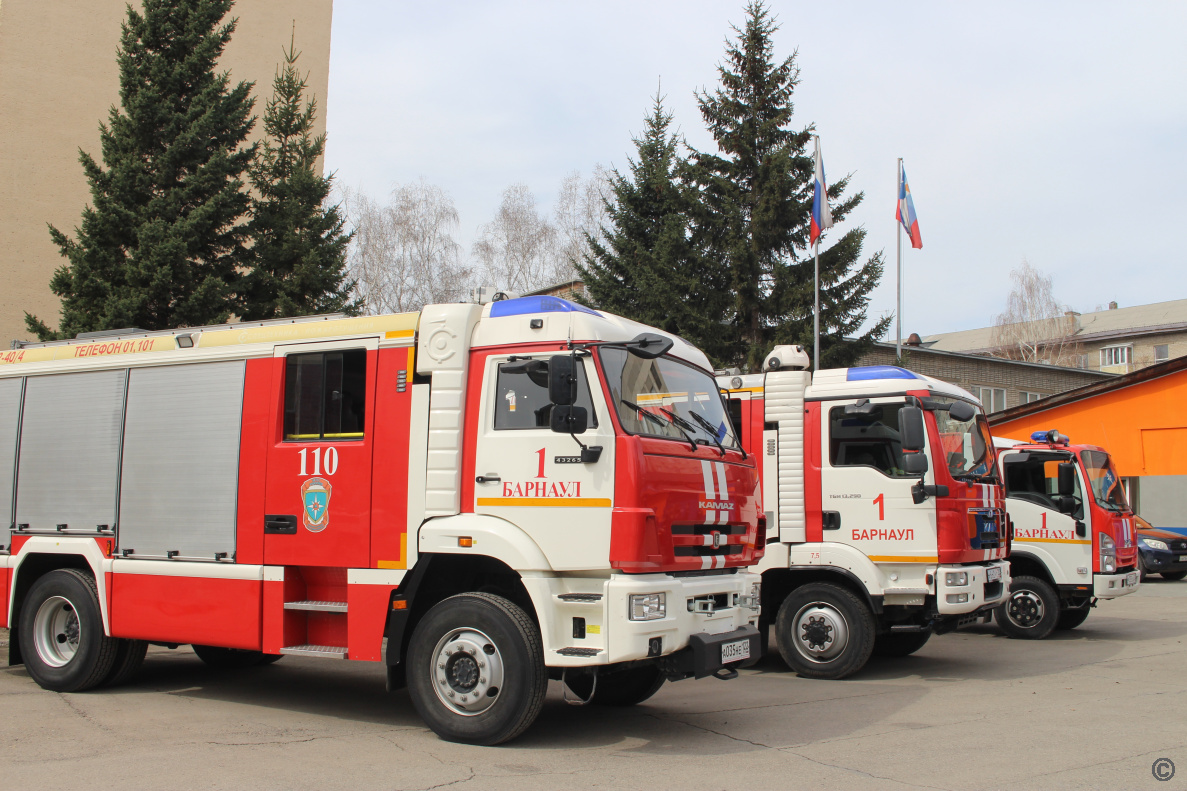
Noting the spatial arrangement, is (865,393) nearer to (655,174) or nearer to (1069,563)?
(1069,563)

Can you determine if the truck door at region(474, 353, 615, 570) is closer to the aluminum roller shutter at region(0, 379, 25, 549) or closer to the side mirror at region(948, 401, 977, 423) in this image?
the side mirror at region(948, 401, 977, 423)

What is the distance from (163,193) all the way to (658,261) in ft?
37.9

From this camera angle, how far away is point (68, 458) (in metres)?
8.43

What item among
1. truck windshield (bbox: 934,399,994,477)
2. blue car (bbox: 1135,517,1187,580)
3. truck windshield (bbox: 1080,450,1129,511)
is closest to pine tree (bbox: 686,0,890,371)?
blue car (bbox: 1135,517,1187,580)

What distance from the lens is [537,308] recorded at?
22.1 feet

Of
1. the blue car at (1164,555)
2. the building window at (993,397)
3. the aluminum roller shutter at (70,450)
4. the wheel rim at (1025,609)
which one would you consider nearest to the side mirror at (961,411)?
the wheel rim at (1025,609)

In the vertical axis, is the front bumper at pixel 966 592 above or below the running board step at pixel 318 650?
above

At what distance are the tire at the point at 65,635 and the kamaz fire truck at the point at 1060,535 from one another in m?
10.3

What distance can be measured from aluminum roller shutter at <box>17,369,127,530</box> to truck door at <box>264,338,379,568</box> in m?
1.80

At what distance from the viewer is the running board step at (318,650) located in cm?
693

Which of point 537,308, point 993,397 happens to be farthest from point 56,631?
point 993,397

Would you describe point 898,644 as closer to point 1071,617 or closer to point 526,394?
point 1071,617

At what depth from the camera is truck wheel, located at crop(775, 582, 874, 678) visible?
937cm

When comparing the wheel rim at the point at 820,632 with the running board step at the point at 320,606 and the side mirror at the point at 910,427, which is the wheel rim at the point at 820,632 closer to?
the side mirror at the point at 910,427
